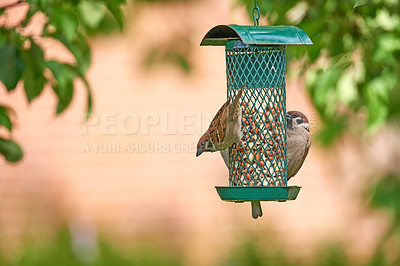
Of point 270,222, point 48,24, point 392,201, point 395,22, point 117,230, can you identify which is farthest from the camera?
point 117,230

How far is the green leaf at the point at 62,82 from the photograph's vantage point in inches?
154

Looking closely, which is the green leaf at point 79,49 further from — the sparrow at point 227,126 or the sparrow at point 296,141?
the sparrow at point 296,141

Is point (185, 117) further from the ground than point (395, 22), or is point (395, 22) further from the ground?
point (395, 22)

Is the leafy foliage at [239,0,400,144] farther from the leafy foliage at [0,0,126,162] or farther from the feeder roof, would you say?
the leafy foliage at [0,0,126,162]

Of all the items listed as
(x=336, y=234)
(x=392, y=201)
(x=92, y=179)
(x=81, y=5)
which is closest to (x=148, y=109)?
(x=92, y=179)

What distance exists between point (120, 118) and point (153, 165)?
699mm

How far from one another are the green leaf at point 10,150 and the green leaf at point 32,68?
1.05 feet

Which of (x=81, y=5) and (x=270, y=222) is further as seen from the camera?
(x=270, y=222)

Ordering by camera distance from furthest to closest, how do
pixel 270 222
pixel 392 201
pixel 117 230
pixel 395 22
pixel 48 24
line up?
pixel 117 230 < pixel 270 222 < pixel 392 201 < pixel 395 22 < pixel 48 24

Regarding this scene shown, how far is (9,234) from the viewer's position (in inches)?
337

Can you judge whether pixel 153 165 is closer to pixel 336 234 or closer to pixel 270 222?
pixel 270 222

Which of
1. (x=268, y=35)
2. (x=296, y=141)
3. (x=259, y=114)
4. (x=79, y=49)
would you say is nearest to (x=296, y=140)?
(x=296, y=141)

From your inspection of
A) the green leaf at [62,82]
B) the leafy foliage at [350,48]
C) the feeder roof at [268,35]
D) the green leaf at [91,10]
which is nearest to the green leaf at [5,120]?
the green leaf at [62,82]

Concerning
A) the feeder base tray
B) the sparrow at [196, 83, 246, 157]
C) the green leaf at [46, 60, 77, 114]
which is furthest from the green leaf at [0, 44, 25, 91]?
the feeder base tray
